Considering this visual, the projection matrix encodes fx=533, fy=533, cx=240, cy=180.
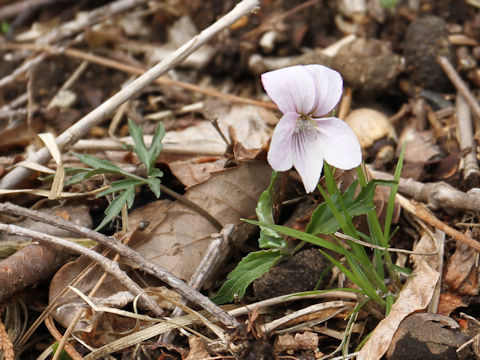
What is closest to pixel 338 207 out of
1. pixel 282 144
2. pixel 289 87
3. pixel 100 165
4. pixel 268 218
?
pixel 268 218

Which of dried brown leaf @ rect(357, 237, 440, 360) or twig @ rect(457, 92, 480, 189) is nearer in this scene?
dried brown leaf @ rect(357, 237, 440, 360)

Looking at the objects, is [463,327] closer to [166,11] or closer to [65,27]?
[166,11]

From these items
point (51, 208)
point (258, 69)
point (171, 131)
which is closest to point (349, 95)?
point (258, 69)

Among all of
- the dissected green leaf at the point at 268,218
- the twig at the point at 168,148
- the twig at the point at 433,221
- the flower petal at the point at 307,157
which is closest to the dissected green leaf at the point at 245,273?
the dissected green leaf at the point at 268,218

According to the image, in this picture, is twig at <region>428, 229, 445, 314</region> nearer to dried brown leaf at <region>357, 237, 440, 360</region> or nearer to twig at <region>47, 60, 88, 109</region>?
dried brown leaf at <region>357, 237, 440, 360</region>

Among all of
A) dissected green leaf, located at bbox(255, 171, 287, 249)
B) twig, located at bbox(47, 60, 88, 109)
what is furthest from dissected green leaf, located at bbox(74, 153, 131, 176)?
twig, located at bbox(47, 60, 88, 109)
